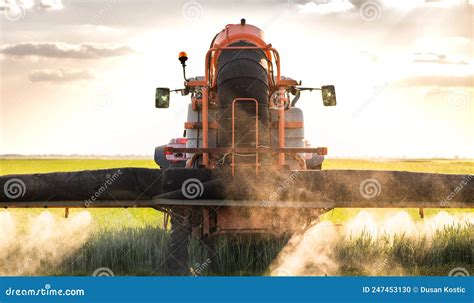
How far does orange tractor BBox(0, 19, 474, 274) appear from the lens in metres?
6.23

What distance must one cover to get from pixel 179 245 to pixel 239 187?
116 centimetres

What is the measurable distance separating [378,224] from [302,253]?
6.71 feet

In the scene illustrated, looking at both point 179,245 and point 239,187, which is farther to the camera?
point 179,245

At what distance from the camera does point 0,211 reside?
815 centimetres

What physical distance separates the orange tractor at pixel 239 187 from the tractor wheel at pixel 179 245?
0.04 feet

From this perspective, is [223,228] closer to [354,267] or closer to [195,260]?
[195,260]

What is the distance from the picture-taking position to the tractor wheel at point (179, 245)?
21.4ft

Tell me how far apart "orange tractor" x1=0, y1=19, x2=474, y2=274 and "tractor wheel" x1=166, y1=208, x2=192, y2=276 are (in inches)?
0.5

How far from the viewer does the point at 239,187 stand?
6.19 metres

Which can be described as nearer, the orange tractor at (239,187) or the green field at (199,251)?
the orange tractor at (239,187)

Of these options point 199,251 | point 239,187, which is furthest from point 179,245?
point 239,187

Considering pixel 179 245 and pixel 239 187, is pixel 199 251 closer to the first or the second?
pixel 179 245

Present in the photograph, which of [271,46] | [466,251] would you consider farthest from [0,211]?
[466,251]

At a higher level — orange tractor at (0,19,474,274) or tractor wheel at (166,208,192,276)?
orange tractor at (0,19,474,274)
